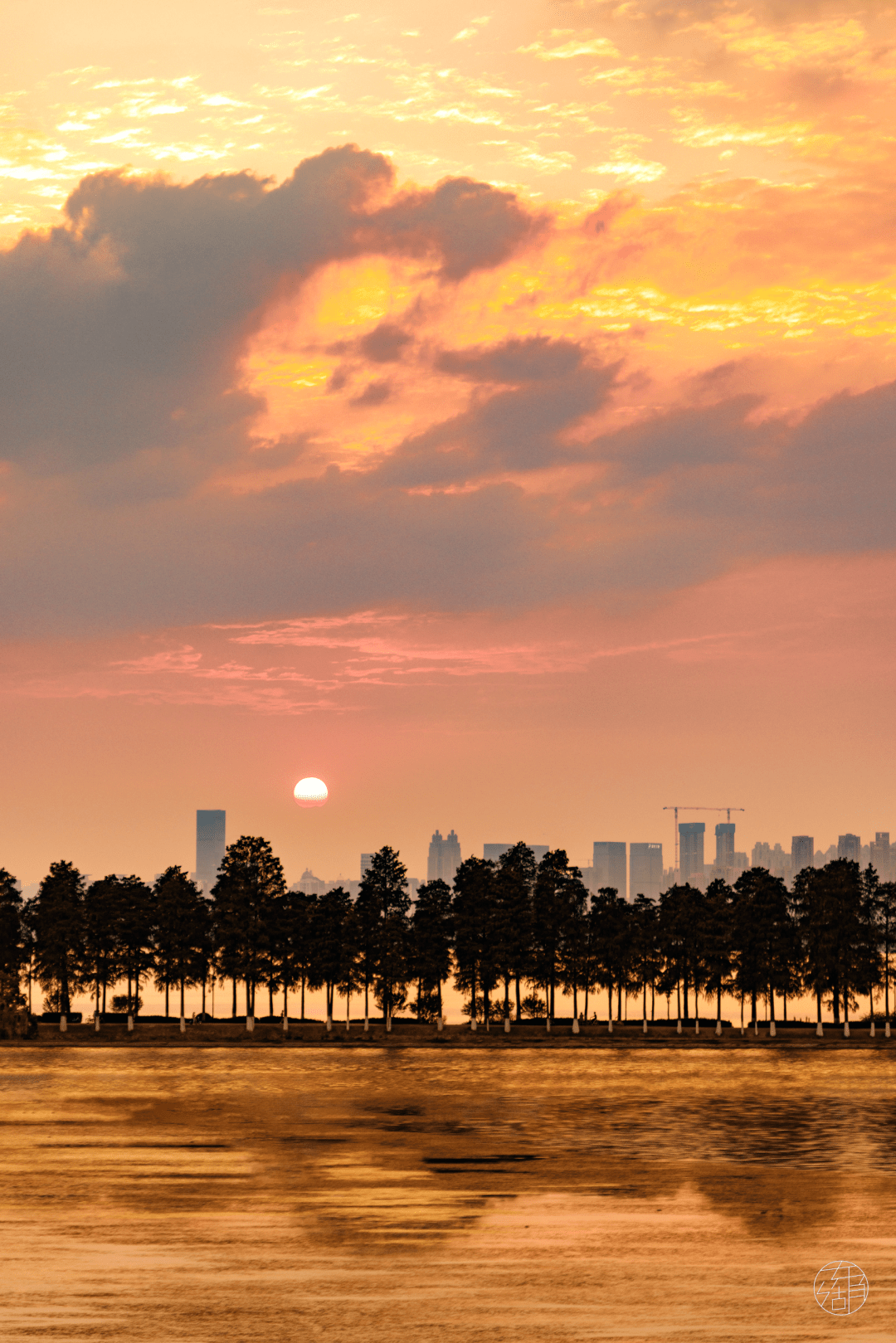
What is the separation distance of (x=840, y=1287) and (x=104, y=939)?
97495mm

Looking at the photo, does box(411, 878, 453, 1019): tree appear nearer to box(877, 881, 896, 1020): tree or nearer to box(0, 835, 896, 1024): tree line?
box(0, 835, 896, 1024): tree line

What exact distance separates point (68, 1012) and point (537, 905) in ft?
131

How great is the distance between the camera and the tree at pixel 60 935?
116 meters

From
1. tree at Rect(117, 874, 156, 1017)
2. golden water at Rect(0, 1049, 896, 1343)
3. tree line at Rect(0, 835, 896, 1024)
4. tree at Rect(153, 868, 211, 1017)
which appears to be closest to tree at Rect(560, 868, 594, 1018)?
tree line at Rect(0, 835, 896, 1024)

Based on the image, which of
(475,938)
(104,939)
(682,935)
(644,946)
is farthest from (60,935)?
(682,935)

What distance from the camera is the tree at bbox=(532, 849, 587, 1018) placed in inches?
4663

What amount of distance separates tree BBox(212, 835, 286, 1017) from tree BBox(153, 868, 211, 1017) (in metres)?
1.45

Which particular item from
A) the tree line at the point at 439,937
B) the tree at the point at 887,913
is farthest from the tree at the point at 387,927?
the tree at the point at 887,913

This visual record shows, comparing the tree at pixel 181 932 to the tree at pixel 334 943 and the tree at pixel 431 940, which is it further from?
the tree at pixel 431 940

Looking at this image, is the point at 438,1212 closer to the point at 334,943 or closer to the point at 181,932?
the point at 334,943

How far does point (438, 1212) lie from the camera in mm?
34969

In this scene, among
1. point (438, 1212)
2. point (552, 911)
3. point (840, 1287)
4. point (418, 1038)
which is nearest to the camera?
point (840, 1287)

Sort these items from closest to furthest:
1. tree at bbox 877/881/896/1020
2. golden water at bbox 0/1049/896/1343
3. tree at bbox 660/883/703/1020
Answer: golden water at bbox 0/1049/896/1343
tree at bbox 660/883/703/1020
tree at bbox 877/881/896/1020

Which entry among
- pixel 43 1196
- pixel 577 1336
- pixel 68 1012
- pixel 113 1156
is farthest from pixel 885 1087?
pixel 68 1012
